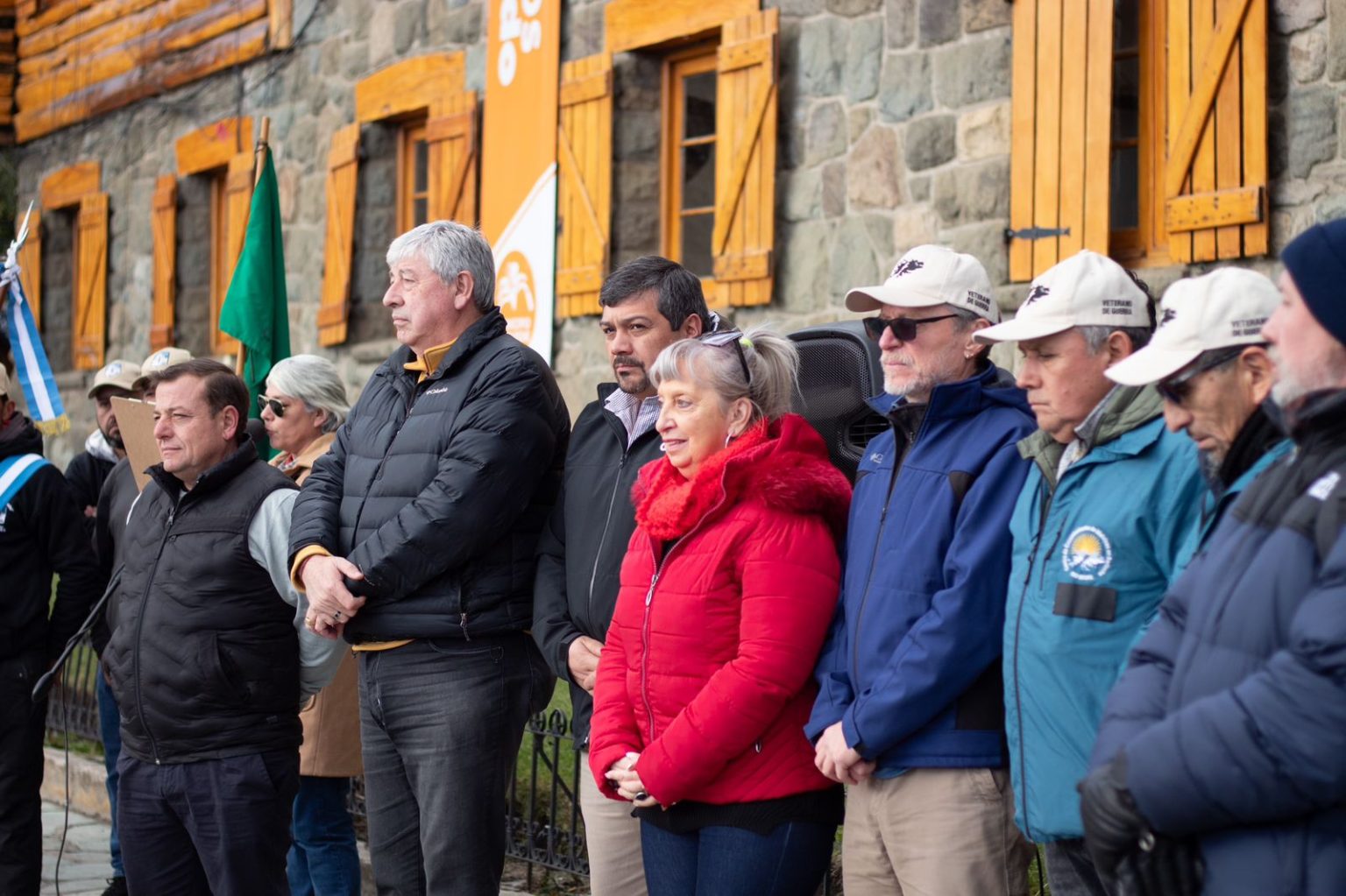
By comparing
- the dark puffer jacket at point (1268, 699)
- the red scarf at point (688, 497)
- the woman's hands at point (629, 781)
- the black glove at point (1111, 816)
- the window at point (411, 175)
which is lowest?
the woman's hands at point (629, 781)

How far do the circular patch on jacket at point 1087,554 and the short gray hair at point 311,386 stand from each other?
3260 millimetres

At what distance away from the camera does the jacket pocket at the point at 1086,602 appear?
2836 millimetres

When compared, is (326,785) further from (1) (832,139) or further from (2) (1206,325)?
(1) (832,139)

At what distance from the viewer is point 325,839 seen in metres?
5.21

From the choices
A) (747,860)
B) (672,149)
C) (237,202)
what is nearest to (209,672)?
(747,860)

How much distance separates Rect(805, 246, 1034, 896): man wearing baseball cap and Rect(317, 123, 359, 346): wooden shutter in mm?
8570

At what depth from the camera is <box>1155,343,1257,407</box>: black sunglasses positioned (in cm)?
265

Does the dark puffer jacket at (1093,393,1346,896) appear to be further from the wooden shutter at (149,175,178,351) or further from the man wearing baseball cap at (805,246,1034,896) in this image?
the wooden shutter at (149,175,178,351)

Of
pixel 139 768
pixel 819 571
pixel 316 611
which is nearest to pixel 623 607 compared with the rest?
pixel 819 571

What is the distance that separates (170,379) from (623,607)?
1.70 meters

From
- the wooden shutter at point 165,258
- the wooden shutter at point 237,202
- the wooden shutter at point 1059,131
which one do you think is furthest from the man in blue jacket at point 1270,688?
the wooden shutter at point 165,258

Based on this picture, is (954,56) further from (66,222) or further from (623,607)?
(66,222)

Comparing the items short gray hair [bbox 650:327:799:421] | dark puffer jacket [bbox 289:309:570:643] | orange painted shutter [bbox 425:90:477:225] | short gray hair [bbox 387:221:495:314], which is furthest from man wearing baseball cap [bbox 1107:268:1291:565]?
orange painted shutter [bbox 425:90:477:225]

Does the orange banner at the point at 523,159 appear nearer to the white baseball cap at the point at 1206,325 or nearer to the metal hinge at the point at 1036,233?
the metal hinge at the point at 1036,233
